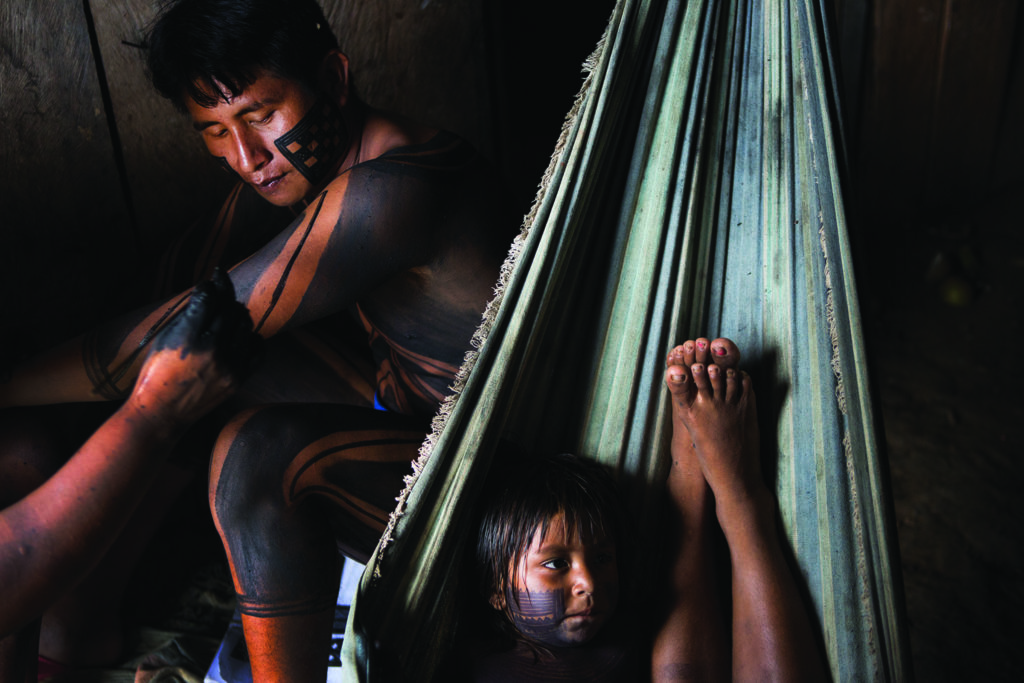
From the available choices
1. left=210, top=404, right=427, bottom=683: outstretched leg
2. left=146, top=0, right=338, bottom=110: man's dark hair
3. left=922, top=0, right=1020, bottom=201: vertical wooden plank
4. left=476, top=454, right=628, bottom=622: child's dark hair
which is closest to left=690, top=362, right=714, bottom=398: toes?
left=476, top=454, right=628, bottom=622: child's dark hair

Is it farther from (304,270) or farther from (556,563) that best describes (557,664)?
(304,270)

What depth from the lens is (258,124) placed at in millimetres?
1189

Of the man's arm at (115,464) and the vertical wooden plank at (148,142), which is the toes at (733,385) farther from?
the vertical wooden plank at (148,142)

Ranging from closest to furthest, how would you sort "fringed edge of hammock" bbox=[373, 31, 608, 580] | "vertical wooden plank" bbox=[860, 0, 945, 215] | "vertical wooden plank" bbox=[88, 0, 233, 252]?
"fringed edge of hammock" bbox=[373, 31, 608, 580] < "vertical wooden plank" bbox=[88, 0, 233, 252] < "vertical wooden plank" bbox=[860, 0, 945, 215]

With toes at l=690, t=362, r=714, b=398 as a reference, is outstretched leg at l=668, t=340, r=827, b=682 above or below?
below

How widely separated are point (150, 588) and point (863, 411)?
149 centimetres

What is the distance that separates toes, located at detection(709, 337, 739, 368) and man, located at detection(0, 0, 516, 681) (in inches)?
15.3

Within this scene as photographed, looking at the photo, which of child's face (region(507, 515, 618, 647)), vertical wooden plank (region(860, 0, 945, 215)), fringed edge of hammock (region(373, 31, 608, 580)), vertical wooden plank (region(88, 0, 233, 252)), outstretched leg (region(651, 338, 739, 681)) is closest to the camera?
fringed edge of hammock (region(373, 31, 608, 580))

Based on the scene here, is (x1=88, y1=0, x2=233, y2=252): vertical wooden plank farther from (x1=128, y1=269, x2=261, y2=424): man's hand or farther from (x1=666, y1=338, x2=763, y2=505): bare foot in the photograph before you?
(x1=666, y1=338, x2=763, y2=505): bare foot

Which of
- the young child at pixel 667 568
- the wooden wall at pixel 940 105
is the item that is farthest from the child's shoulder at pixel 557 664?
the wooden wall at pixel 940 105

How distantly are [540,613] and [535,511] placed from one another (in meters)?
0.15

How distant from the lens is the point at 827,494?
118 cm

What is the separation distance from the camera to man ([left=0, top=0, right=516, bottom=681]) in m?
1.14

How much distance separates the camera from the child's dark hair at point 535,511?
1149 millimetres
